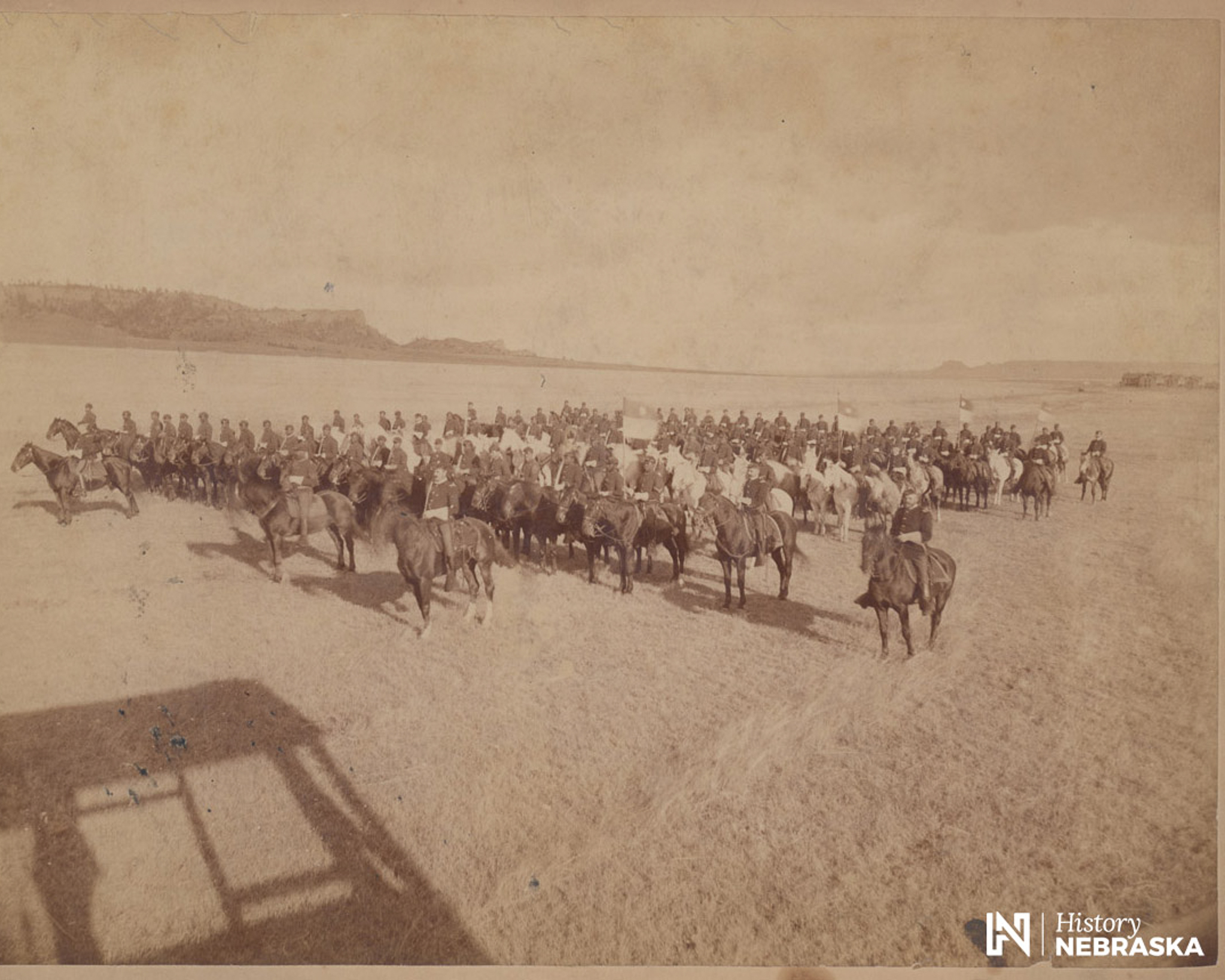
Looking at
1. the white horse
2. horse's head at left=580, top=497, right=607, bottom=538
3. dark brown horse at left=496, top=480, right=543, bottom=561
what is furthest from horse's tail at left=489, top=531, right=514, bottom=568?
the white horse

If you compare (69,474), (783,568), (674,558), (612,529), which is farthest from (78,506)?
(783,568)

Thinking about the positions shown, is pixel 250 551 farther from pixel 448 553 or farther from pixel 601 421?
pixel 601 421

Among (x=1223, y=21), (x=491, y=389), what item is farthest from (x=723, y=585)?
(x=1223, y=21)

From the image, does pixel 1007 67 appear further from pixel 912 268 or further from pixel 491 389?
pixel 491 389

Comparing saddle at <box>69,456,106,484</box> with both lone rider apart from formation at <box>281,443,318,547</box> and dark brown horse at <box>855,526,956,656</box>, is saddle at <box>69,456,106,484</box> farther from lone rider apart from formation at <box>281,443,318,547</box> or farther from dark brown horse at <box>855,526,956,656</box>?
dark brown horse at <box>855,526,956,656</box>

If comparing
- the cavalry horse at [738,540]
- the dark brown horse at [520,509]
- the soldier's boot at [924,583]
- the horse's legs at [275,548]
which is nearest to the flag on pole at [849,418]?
the cavalry horse at [738,540]
